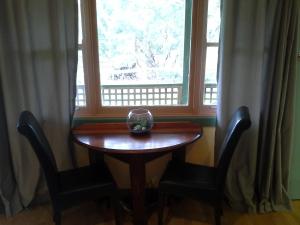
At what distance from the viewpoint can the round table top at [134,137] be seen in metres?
1.77

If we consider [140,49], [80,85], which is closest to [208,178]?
[140,49]

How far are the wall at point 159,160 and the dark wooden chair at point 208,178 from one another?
0.31 metres

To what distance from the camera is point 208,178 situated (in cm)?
190

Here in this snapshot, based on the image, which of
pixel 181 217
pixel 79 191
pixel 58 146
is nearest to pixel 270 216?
pixel 181 217

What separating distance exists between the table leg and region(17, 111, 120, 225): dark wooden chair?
13 cm

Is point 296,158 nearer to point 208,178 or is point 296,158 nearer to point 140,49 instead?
point 208,178

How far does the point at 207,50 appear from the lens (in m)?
2.12

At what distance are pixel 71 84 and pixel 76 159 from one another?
66cm

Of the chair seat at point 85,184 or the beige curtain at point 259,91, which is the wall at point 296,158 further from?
the chair seat at point 85,184

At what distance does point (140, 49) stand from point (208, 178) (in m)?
1.11

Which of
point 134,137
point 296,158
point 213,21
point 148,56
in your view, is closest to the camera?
point 134,137

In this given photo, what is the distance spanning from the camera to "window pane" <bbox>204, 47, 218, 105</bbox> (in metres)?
2.13

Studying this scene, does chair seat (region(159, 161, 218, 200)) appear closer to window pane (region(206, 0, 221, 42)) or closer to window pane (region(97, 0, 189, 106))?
window pane (region(97, 0, 189, 106))

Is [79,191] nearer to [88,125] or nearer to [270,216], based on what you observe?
[88,125]
